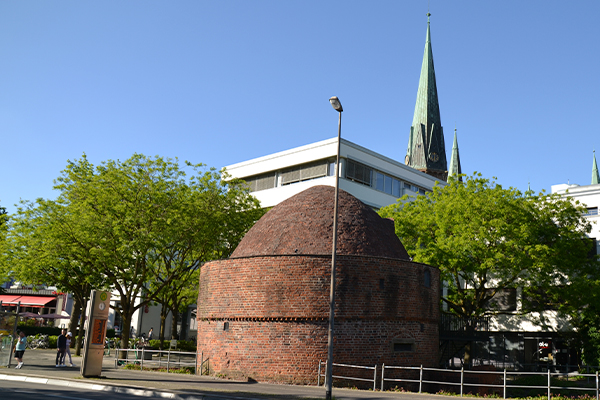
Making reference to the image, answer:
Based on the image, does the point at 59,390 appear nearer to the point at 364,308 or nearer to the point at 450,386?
the point at 364,308

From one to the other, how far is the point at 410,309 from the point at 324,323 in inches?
138

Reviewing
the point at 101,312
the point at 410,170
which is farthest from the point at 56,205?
the point at 410,170

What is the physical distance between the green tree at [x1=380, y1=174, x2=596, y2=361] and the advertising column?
17.5 meters

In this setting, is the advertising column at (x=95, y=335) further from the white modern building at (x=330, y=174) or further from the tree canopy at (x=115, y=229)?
the white modern building at (x=330, y=174)

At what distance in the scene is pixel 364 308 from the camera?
19.2m

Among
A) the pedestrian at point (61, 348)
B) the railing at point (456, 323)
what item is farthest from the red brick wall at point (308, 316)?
the railing at point (456, 323)

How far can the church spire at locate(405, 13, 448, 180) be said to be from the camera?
90688 millimetres

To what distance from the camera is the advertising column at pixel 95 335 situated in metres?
17.8

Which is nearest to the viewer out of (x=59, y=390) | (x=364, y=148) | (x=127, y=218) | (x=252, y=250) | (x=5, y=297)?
(x=59, y=390)

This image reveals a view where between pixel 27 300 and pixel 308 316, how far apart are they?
1781 inches

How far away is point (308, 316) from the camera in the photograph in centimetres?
1894

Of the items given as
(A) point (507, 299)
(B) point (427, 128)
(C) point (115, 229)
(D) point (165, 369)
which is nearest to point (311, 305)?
(D) point (165, 369)

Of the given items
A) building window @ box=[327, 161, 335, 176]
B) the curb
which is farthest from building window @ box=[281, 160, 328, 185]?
the curb

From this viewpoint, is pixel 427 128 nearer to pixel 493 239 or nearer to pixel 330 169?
pixel 330 169
